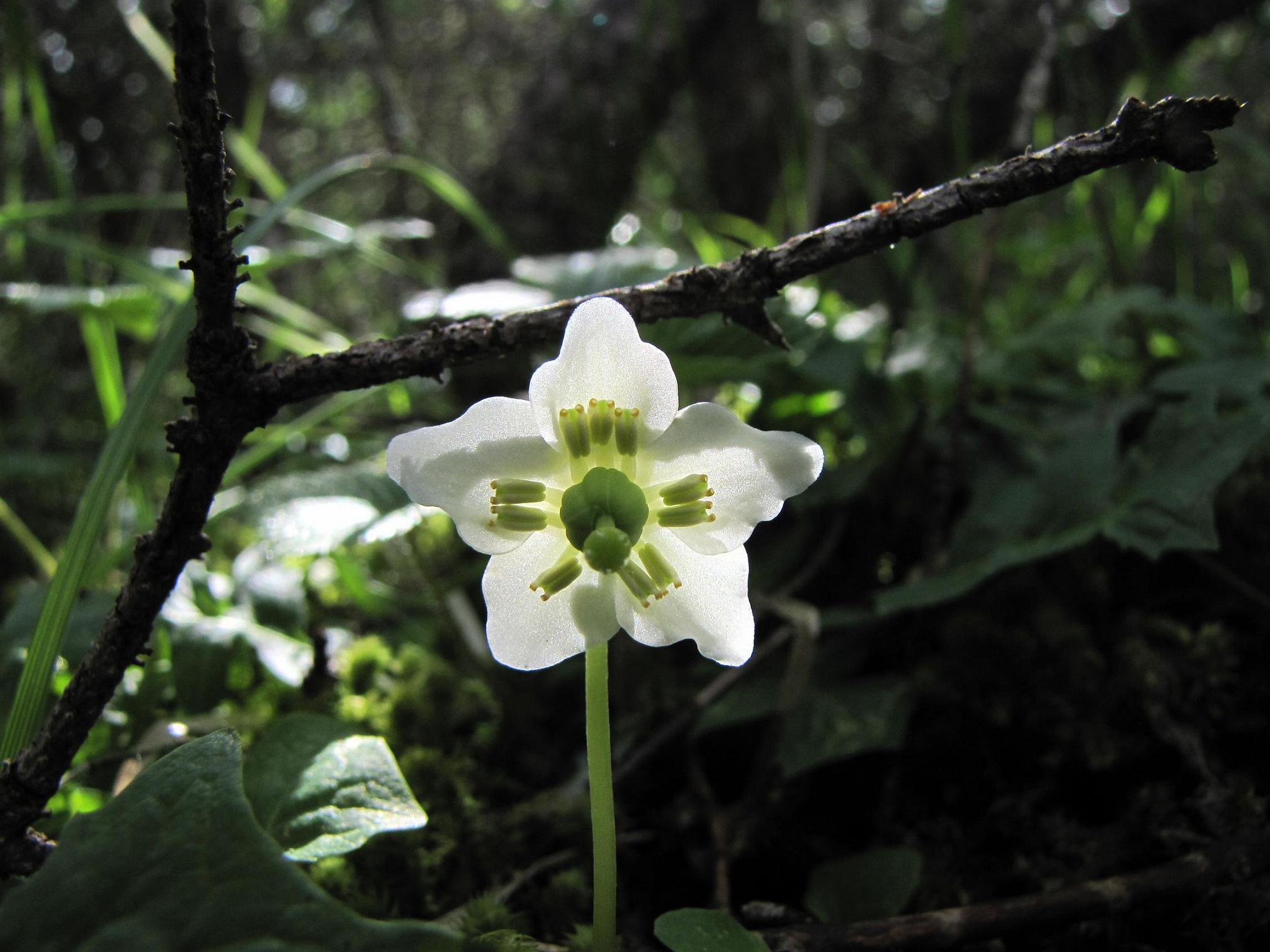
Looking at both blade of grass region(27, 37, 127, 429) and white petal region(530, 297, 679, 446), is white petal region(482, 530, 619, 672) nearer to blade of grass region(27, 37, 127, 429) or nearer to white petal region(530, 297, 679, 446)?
white petal region(530, 297, 679, 446)

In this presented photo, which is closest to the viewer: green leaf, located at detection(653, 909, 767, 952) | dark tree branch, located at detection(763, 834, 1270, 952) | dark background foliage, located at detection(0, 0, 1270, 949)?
green leaf, located at detection(653, 909, 767, 952)

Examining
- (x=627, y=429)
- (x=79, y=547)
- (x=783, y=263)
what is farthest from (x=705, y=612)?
(x=79, y=547)

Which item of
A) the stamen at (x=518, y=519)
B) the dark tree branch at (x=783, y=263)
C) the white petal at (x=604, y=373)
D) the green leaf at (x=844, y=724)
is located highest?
the dark tree branch at (x=783, y=263)

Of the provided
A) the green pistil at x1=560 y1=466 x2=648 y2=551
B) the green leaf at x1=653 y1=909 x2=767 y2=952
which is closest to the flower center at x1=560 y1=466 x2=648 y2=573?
the green pistil at x1=560 y1=466 x2=648 y2=551

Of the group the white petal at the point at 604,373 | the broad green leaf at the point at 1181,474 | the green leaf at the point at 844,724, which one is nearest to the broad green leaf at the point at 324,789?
the white petal at the point at 604,373

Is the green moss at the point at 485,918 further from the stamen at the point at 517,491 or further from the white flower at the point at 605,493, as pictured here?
the stamen at the point at 517,491

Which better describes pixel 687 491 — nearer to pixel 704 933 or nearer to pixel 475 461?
pixel 475 461

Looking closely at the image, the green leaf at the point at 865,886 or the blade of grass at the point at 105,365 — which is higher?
the blade of grass at the point at 105,365
